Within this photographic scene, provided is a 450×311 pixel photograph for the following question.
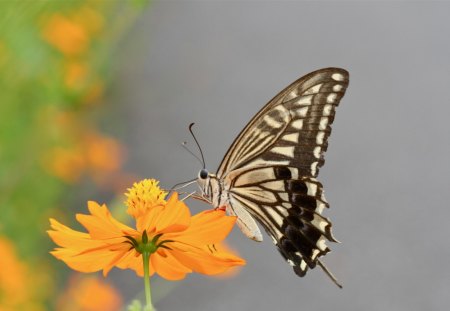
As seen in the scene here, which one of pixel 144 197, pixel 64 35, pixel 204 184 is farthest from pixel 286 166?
pixel 64 35

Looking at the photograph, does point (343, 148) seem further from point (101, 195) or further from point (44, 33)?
point (44, 33)

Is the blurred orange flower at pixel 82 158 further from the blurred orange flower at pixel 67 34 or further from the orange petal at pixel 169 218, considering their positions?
the orange petal at pixel 169 218

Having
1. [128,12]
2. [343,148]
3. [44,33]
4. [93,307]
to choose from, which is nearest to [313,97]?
[93,307]

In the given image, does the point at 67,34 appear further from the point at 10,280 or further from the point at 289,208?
the point at 289,208

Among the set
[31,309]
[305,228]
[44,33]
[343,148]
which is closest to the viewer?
[305,228]

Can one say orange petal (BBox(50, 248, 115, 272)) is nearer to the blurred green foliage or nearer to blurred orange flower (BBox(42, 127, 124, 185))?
the blurred green foliage

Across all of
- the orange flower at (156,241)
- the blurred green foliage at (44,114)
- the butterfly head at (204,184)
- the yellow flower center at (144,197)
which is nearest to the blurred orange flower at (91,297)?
the blurred green foliage at (44,114)
